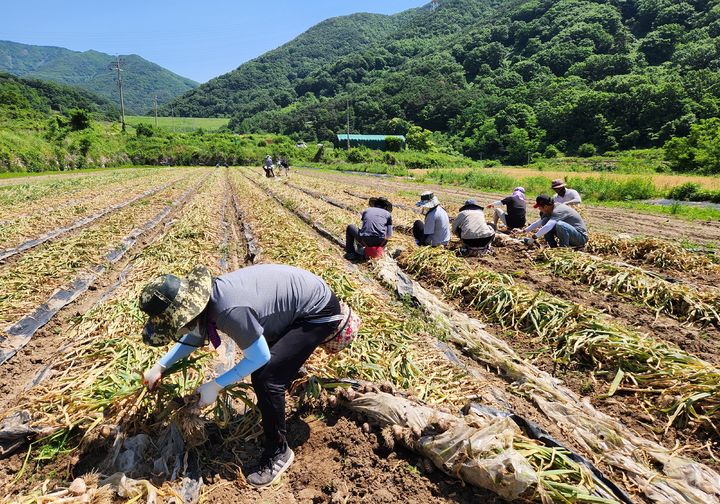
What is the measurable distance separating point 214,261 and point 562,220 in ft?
22.3

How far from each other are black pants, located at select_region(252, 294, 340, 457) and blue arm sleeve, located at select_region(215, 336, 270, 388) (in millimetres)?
139

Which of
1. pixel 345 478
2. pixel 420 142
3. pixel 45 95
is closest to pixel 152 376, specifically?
pixel 345 478

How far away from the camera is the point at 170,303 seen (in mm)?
2223

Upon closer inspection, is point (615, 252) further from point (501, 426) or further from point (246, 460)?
point (246, 460)

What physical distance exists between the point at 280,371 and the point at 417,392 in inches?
52.2

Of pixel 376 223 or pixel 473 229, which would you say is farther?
pixel 473 229

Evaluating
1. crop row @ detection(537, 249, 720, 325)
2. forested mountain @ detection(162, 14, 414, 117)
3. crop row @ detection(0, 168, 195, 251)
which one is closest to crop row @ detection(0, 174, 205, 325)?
crop row @ detection(0, 168, 195, 251)

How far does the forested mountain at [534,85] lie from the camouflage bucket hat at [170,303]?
5782 cm

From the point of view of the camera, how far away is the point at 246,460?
9.57ft

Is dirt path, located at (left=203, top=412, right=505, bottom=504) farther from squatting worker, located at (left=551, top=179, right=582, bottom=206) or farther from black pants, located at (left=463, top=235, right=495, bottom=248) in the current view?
squatting worker, located at (left=551, top=179, right=582, bottom=206)

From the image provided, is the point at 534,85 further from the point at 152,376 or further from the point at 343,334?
the point at 152,376

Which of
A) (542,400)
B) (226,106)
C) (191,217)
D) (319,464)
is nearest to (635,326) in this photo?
(542,400)

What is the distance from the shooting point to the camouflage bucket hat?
2.21 meters

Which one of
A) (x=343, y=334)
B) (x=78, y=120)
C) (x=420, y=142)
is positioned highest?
(x=78, y=120)
